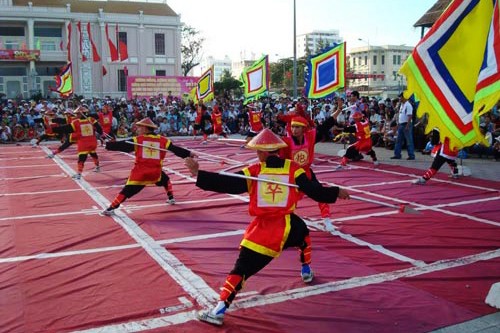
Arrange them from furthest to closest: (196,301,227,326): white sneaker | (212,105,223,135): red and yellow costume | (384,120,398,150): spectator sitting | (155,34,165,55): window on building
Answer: (155,34,165,55): window on building → (212,105,223,135): red and yellow costume → (384,120,398,150): spectator sitting → (196,301,227,326): white sneaker

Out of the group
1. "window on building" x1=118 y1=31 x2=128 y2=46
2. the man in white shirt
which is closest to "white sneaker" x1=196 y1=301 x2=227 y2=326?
the man in white shirt

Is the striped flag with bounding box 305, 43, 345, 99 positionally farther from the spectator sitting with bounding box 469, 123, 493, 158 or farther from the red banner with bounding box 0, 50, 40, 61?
the red banner with bounding box 0, 50, 40, 61

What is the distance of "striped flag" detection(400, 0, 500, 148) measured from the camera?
202 inches

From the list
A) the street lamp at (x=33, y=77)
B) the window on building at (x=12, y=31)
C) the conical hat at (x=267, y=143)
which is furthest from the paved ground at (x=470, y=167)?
the window on building at (x=12, y=31)

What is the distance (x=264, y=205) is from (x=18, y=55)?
44649mm

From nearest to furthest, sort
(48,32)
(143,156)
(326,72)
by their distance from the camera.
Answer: (143,156), (326,72), (48,32)

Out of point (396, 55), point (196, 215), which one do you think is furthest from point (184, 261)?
point (396, 55)

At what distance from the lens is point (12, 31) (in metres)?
44.8

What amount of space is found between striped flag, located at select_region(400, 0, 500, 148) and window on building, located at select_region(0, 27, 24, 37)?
154 ft

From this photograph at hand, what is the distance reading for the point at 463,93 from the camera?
525cm

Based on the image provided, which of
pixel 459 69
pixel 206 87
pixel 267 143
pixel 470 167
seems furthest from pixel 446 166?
pixel 206 87

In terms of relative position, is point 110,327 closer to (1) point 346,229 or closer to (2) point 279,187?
(2) point 279,187

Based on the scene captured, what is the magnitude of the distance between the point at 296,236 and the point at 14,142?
2099cm

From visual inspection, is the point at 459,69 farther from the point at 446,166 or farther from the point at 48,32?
the point at 48,32
